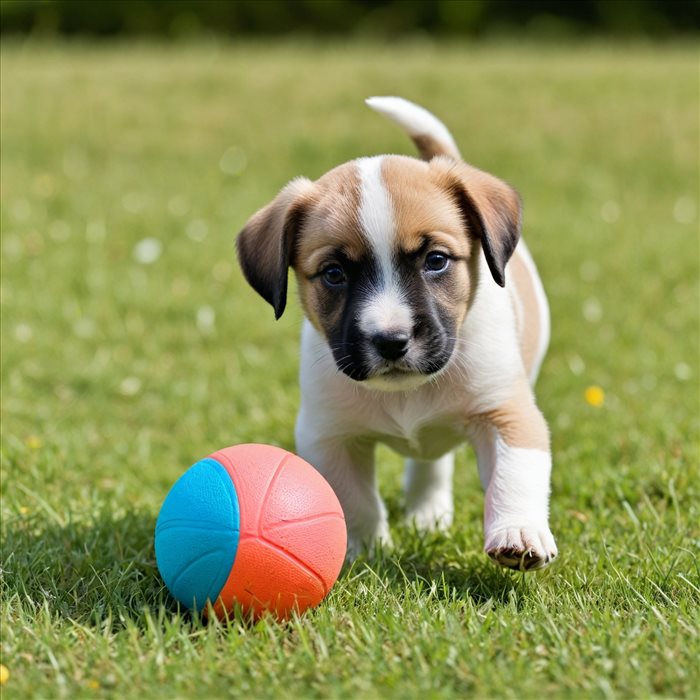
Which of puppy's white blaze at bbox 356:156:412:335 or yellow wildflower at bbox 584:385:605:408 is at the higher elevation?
puppy's white blaze at bbox 356:156:412:335

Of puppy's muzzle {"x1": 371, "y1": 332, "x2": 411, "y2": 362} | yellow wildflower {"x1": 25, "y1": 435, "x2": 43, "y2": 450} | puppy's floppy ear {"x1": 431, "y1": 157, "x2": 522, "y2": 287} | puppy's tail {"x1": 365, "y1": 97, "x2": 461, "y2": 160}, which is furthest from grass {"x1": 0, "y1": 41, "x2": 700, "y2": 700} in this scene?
puppy's tail {"x1": 365, "y1": 97, "x2": 461, "y2": 160}

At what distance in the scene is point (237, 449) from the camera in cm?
391

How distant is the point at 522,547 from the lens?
12.2ft

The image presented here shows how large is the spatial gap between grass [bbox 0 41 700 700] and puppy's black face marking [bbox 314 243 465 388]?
782mm

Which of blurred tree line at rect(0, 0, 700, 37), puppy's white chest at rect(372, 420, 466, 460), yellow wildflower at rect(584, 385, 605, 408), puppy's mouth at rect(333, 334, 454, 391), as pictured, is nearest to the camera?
puppy's mouth at rect(333, 334, 454, 391)

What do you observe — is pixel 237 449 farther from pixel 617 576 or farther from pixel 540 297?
pixel 540 297

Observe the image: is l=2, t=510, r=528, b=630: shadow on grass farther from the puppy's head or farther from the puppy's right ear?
the puppy's right ear

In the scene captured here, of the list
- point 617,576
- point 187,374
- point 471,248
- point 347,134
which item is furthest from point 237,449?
point 347,134

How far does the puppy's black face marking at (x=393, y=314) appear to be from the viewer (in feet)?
12.1

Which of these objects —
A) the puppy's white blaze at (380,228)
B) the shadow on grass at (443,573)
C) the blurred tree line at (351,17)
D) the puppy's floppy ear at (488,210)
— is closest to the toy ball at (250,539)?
the shadow on grass at (443,573)

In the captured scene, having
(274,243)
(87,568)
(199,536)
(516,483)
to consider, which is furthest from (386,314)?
(87,568)

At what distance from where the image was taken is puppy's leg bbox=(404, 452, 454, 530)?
16.1 ft

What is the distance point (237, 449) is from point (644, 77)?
38.5 feet

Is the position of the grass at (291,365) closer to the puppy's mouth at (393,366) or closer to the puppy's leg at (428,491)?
the puppy's leg at (428,491)
